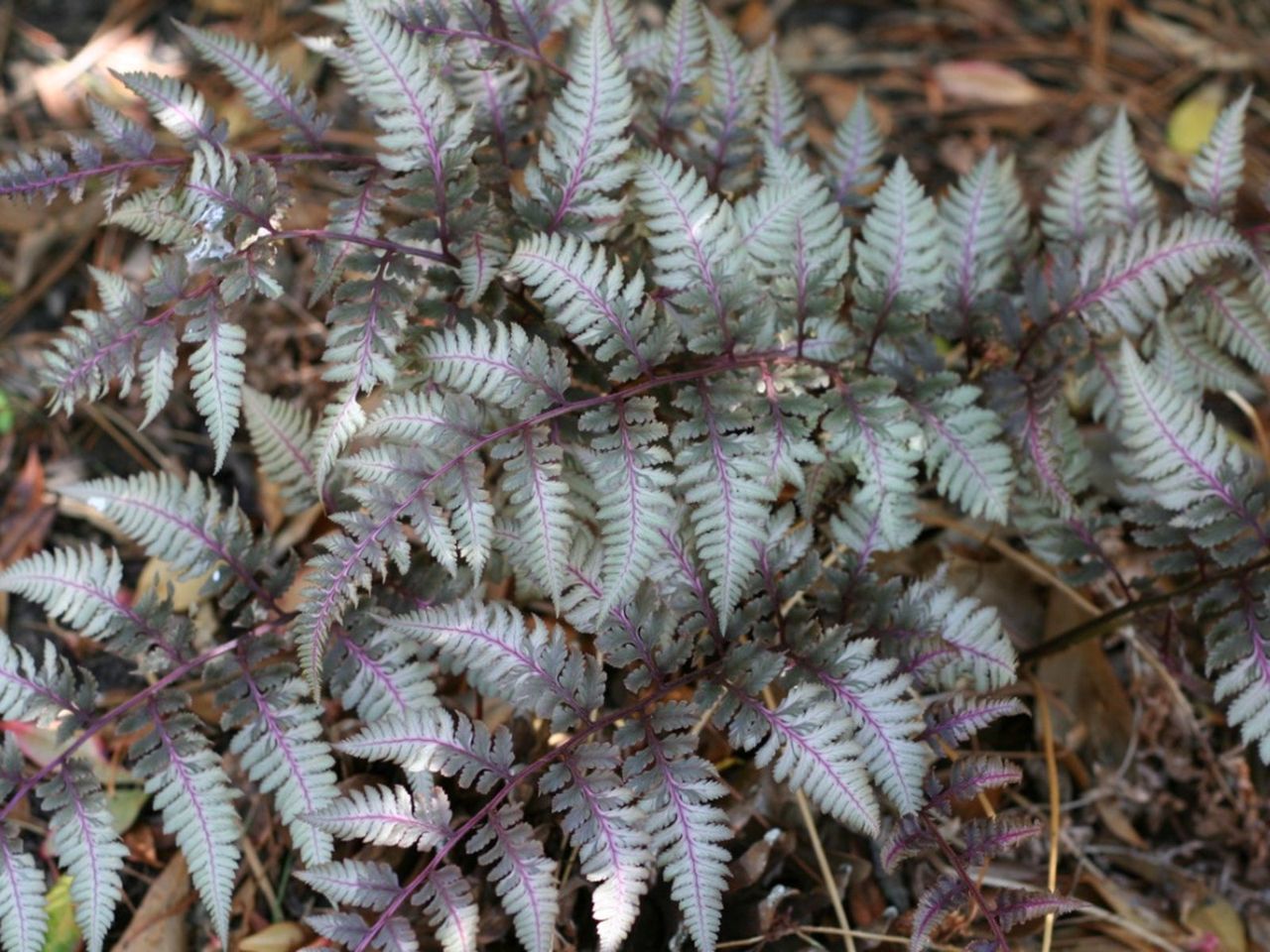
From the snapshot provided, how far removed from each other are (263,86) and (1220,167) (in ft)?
6.40

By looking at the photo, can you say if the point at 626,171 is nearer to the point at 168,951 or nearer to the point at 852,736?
the point at 852,736

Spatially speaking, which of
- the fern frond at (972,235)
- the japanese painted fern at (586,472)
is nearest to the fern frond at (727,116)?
the japanese painted fern at (586,472)

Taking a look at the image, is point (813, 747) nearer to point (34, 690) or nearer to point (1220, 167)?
point (34, 690)

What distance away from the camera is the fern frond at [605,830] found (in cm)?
188

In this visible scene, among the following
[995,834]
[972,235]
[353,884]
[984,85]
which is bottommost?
[995,834]

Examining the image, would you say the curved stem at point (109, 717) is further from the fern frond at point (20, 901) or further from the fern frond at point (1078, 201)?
the fern frond at point (1078, 201)

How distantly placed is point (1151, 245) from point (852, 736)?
115 cm

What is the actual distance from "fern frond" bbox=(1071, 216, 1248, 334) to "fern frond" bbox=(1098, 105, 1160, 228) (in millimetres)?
163

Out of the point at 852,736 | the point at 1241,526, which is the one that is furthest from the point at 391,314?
the point at 1241,526

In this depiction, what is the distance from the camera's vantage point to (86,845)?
203 cm

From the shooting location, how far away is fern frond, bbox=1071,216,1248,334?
2.28 m

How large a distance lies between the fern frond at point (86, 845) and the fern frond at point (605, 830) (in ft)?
2.53

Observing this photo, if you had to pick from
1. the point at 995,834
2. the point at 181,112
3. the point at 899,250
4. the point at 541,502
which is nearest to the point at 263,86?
the point at 181,112

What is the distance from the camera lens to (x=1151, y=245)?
90.7 inches
